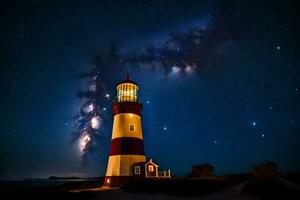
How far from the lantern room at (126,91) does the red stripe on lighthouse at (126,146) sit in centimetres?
414

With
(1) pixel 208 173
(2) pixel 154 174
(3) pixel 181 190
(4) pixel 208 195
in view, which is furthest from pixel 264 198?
(1) pixel 208 173

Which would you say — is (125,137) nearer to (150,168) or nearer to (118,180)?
(150,168)

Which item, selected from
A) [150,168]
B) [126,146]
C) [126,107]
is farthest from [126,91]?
[150,168]

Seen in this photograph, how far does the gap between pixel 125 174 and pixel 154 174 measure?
3033 mm

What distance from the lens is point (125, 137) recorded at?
2514 centimetres

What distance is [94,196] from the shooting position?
17312mm

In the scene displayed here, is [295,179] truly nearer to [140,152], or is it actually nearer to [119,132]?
[140,152]

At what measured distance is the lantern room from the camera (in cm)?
2638

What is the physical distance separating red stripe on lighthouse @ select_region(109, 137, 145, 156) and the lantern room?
163 inches

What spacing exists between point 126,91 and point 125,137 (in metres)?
4.84

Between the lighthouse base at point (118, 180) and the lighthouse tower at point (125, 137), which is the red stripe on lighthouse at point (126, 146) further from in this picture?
the lighthouse base at point (118, 180)

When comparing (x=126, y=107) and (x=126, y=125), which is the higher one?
(x=126, y=107)

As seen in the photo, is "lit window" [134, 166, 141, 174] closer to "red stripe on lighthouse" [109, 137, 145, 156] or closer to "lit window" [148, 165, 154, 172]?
"lit window" [148, 165, 154, 172]

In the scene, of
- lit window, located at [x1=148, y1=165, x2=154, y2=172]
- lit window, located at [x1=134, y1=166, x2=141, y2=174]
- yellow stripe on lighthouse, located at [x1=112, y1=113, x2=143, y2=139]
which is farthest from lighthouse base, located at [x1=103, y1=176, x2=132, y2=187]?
yellow stripe on lighthouse, located at [x1=112, y1=113, x2=143, y2=139]
